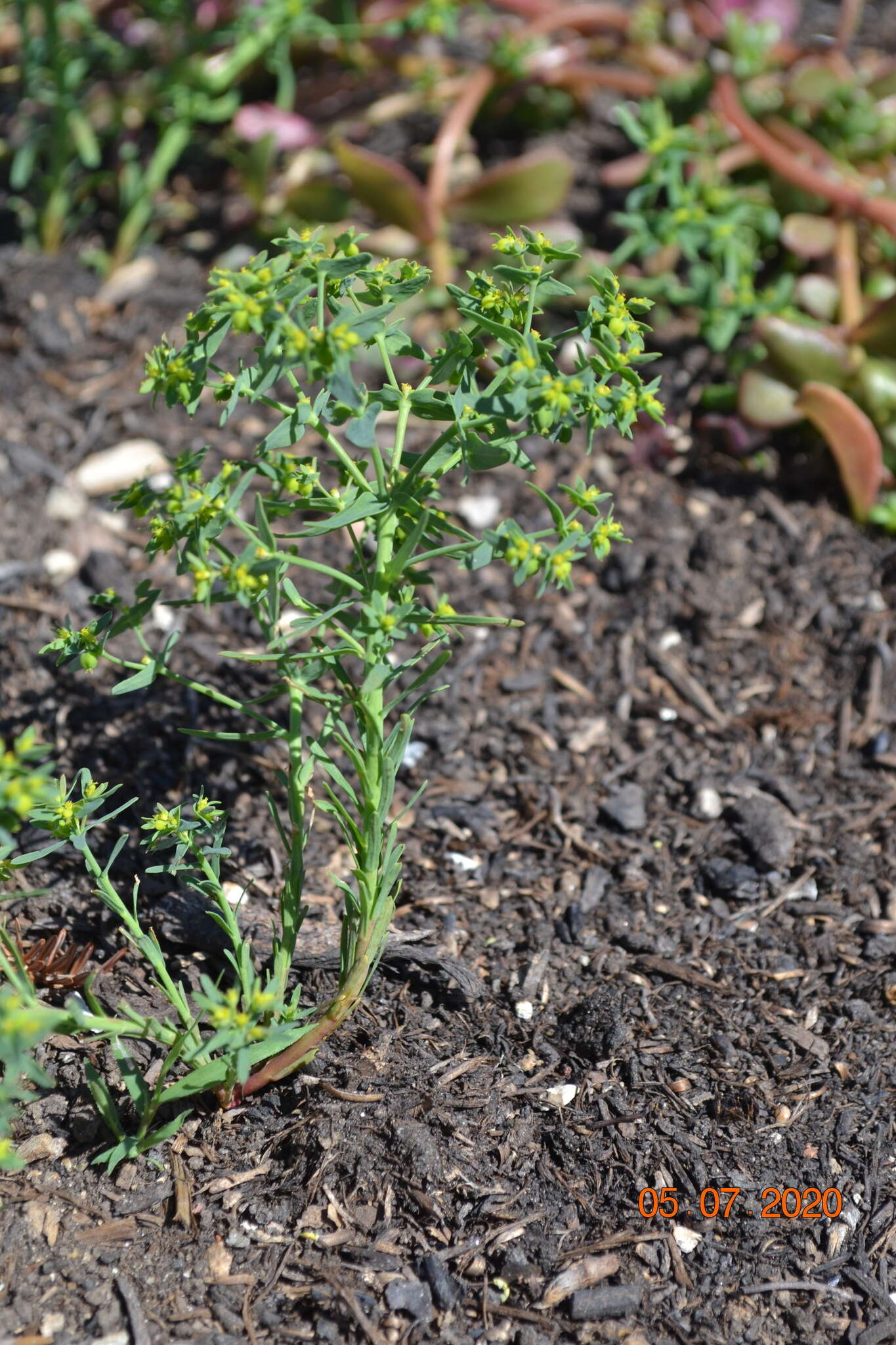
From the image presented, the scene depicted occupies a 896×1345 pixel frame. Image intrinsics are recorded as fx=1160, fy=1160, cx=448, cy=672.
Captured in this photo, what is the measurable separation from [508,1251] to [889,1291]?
1.78 feet

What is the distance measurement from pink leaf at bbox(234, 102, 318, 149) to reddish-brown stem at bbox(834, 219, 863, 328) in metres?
1.54

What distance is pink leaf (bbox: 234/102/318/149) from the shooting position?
3338mm

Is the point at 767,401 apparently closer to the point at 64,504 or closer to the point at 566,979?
the point at 566,979

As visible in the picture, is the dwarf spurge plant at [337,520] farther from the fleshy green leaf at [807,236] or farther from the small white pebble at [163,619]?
the fleshy green leaf at [807,236]

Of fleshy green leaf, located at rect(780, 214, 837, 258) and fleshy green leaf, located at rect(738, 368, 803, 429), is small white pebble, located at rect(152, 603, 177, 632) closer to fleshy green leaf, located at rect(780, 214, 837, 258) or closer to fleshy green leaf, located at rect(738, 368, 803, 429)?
fleshy green leaf, located at rect(738, 368, 803, 429)

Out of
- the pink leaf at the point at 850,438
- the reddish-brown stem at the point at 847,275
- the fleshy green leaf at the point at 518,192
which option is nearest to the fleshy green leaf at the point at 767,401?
the pink leaf at the point at 850,438

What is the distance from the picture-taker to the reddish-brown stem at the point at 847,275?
296cm

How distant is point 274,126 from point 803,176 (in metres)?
1.48

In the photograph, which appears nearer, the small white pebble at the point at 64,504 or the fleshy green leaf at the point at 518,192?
the small white pebble at the point at 64,504

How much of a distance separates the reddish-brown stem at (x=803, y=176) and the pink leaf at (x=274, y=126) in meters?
1.19

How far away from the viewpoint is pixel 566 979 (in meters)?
2.00

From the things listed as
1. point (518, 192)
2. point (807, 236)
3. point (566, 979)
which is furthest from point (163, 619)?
point (807, 236)

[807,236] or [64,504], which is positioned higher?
[807,236]

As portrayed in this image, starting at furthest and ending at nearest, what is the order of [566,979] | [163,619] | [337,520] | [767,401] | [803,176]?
[803,176] → [767,401] → [163,619] → [566,979] → [337,520]
